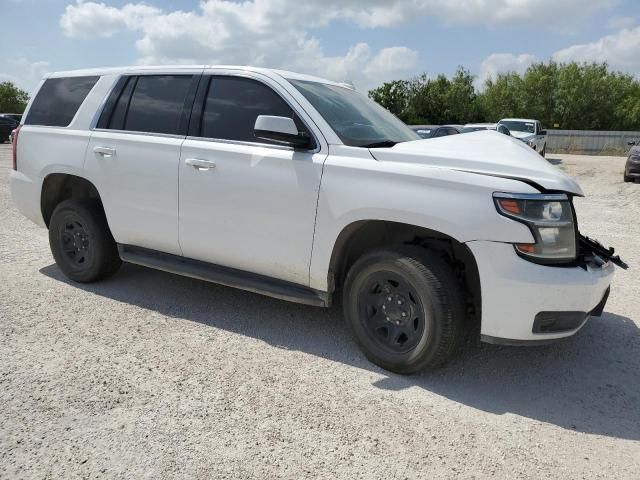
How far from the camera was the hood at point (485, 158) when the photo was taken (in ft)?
10.6

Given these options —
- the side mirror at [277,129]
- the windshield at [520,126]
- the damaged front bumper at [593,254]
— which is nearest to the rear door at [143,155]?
the side mirror at [277,129]

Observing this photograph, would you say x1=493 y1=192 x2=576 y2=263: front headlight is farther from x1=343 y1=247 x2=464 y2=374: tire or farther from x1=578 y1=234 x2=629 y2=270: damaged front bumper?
x1=343 y1=247 x2=464 y2=374: tire

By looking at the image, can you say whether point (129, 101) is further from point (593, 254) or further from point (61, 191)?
point (593, 254)

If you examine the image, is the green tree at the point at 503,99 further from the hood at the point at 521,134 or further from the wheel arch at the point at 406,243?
the wheel arch at the point at 406,243

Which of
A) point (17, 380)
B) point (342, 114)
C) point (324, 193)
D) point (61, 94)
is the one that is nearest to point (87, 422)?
point (17, 380)

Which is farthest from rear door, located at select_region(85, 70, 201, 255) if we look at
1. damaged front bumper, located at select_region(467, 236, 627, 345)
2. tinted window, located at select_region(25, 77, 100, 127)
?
damaged front bumper, located at select_region(467, 236, 627, 345)

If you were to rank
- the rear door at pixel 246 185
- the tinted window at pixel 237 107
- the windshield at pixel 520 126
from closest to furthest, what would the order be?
the rear door at pixel 246 185
the tinted window at pixel 237 107
the windshield at pixel 520 126

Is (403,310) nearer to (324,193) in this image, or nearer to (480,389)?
(480,389)

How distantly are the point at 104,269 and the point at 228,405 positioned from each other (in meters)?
2.54

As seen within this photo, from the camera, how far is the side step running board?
→ 391cm

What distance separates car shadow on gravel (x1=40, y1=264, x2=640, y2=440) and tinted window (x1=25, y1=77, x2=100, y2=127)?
156 cm

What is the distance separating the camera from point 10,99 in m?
79.2

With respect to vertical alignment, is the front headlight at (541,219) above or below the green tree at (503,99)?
below

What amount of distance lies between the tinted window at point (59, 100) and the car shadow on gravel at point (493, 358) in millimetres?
1558
